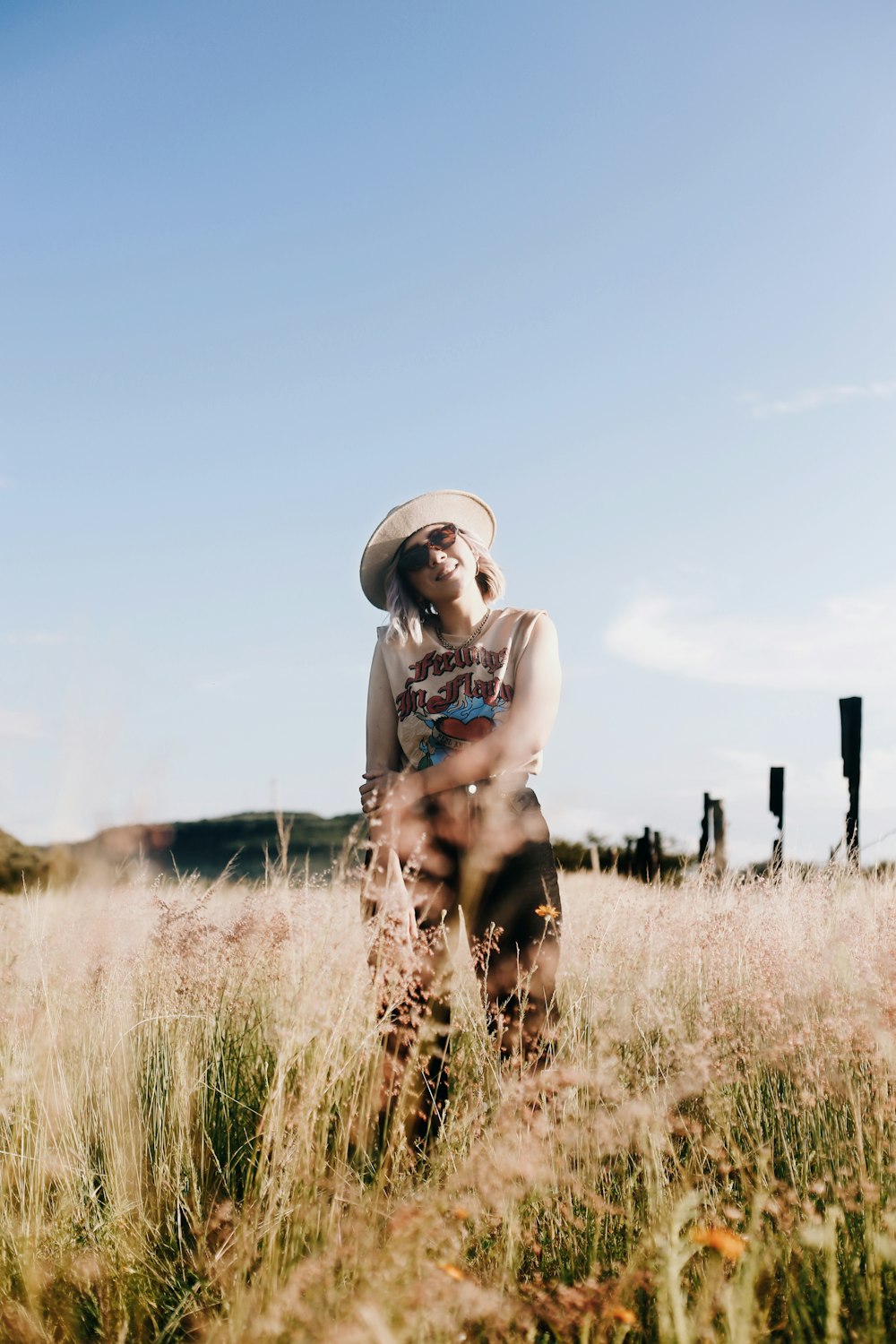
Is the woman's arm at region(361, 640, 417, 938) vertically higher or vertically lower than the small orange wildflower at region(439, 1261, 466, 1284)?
higher

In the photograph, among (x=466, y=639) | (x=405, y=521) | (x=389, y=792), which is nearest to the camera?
(x=389, y=792)

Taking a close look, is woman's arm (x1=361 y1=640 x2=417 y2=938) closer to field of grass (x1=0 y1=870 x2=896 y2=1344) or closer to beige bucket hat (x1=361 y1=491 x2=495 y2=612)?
field of grass (x1=0 y1=870 x2=896 y2=1344)

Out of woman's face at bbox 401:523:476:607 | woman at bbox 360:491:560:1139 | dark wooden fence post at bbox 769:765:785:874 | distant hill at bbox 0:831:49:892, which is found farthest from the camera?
dark wooden fence post at bbox 769:765:785:874

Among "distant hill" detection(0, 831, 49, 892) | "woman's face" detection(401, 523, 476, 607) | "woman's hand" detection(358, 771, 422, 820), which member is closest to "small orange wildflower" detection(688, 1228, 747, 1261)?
"woman's hand" detection(358, 771, 422, 820)

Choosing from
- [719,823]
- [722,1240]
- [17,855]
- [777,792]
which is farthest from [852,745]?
[17,855]

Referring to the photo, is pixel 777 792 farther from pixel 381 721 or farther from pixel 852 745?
pixel 381 721

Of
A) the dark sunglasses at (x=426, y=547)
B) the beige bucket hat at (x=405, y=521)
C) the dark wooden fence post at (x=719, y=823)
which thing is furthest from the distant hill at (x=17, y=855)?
the dark wooden fence post at (x=719, y=823)

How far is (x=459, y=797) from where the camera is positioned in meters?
2.66

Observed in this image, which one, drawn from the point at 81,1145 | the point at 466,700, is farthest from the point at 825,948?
the point at 81,1145

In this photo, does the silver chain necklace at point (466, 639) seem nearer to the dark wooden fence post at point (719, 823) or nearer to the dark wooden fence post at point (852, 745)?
the dark wooden fence post at point (852, 745)

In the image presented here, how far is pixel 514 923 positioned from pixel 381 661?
90cm

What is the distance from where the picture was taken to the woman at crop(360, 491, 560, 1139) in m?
2.54

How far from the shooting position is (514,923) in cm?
272

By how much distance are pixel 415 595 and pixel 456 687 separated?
1.29 feet
